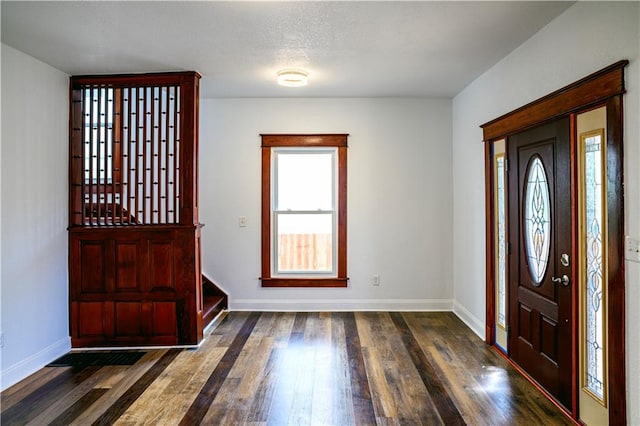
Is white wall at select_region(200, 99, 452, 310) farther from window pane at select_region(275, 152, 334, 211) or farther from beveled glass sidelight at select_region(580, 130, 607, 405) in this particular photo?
beveled glass sidelight at select_region(580, 130, 607, 405)

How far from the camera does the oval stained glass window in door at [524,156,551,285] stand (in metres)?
2.94

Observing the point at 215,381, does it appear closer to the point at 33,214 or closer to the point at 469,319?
the point at 33,214

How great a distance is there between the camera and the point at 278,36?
310cm

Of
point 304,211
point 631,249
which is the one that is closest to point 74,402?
point 304,211

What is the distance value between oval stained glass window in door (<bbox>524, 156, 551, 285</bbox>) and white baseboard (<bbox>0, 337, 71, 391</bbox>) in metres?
4.05

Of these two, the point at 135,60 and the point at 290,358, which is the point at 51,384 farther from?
the point at 135,60

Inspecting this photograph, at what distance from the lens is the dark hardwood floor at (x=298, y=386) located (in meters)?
2.63

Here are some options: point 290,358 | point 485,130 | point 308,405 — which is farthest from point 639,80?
point 290,358

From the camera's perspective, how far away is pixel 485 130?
3.95 metres

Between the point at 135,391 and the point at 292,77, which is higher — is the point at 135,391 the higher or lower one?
the lower one

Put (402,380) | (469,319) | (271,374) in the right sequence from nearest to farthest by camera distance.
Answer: (402,380)
(271,374)
(469,319)

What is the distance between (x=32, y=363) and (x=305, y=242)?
2.98 meters

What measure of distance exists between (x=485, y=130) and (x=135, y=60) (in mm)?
3280

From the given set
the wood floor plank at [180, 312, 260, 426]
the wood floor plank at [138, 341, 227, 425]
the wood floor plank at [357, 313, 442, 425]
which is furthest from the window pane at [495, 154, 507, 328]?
the wood floor plank at [138, 341, 227, 425]
